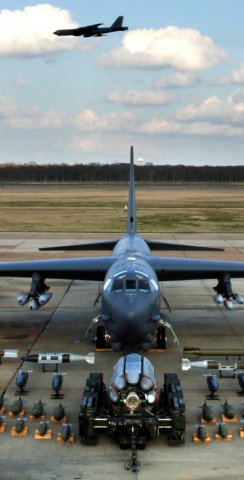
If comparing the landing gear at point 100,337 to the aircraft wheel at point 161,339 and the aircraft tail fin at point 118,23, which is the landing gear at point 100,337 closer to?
the aircraft wheel at point 161,339

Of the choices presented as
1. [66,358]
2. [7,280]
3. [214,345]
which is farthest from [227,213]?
[66,358]

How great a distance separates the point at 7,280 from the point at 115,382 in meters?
21.4

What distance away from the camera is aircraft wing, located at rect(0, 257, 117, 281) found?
2186cm

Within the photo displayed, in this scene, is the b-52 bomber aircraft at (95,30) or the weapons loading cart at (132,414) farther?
the b-52 bomber aircraft at (95,30)

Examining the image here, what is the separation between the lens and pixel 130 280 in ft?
57.5

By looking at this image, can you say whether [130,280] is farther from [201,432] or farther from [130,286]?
[201,432]

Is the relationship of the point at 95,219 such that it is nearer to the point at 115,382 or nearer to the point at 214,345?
the point at 214,345

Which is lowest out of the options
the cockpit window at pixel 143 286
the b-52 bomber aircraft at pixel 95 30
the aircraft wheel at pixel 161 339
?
the aircraft wheel at pixel 161 339

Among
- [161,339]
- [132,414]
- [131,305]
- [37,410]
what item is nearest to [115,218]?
[161,339]

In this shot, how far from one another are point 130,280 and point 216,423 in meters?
5.40

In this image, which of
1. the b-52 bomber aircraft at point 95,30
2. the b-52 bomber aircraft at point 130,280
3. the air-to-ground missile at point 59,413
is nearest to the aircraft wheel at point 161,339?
the b-52 bomber aircraft at point 130,280

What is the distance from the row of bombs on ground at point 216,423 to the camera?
13023 mm

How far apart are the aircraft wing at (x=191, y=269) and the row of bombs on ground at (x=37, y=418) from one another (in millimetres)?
8627

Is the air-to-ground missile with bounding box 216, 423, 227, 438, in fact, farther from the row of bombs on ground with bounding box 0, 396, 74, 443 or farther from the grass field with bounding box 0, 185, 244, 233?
the grass field with bounding box 0, 185, 244, 233
